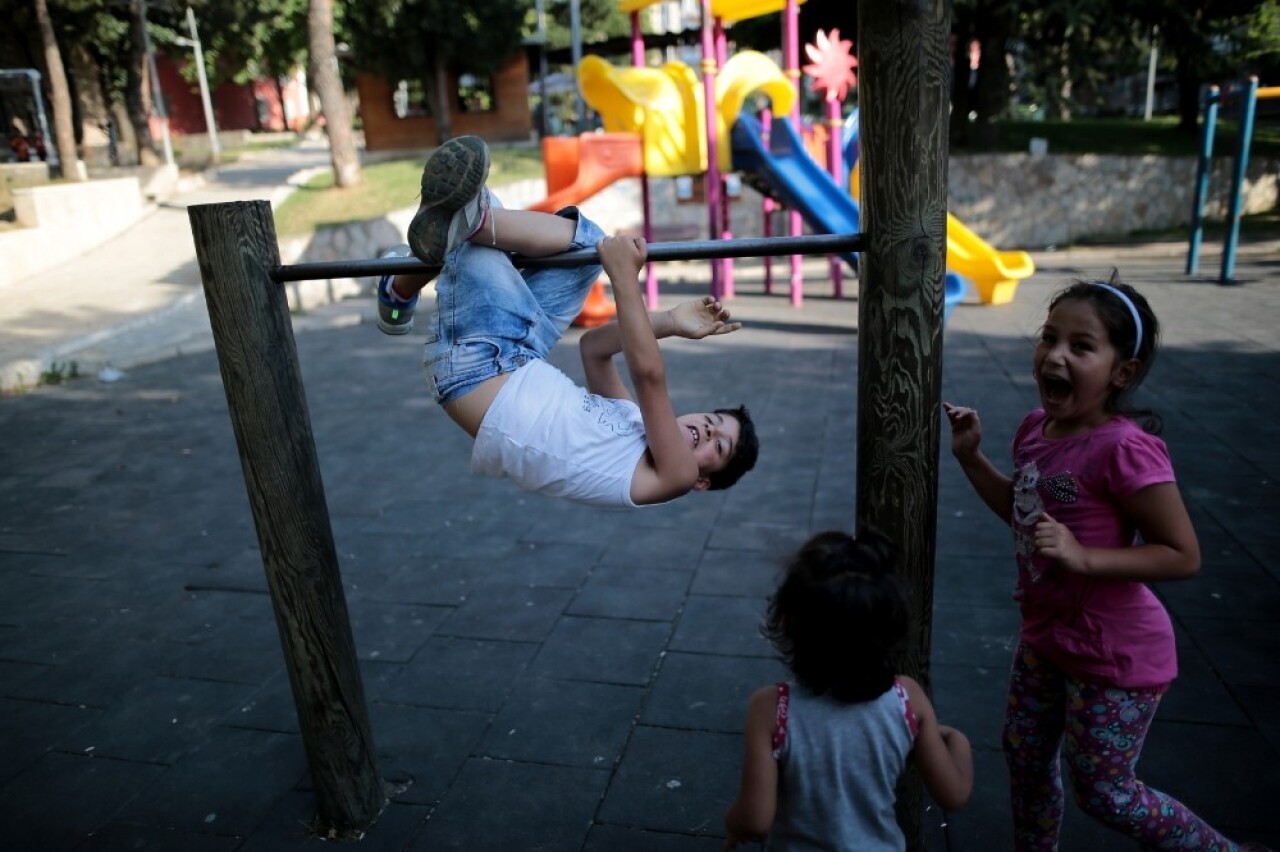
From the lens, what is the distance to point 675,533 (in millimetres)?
4379

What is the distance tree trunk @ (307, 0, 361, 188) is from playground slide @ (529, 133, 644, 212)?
749 centimetres

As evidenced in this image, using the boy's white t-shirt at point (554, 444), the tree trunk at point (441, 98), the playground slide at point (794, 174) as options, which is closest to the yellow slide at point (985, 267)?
the playground slide at point (794, 174)

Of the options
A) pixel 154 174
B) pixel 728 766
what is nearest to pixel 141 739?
pixel 728 766

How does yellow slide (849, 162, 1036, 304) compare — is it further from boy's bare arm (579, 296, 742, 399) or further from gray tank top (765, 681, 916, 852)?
gray tank top (765, 681, 916, 852)

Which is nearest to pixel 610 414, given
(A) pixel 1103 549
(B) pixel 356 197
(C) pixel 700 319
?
(C) pixel 700 319

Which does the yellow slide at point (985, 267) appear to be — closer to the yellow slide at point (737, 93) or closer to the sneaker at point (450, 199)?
the yellow slide at point (737, 93)

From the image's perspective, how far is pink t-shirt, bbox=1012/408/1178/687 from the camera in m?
1.76

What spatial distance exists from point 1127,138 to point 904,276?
63.6 feet

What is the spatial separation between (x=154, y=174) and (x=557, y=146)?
1182 centimetres

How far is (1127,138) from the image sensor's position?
59.8ft

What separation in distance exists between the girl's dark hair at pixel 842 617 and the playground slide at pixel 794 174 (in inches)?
284

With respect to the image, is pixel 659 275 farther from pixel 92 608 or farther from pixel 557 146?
pixel 92 608

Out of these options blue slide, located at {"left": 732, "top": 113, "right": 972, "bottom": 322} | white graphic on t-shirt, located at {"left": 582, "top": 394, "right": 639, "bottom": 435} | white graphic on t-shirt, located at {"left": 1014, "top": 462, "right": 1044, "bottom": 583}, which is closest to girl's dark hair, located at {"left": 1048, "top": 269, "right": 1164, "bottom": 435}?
white graphic on t-shirt, located at {"left": 1014, "top": 462, "right": 1044, "bottom": 583}

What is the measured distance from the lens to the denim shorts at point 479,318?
2.08m
